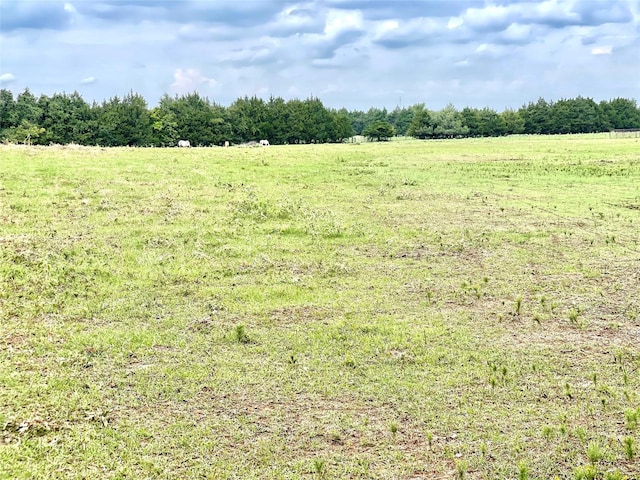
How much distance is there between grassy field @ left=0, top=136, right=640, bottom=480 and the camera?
214 inches

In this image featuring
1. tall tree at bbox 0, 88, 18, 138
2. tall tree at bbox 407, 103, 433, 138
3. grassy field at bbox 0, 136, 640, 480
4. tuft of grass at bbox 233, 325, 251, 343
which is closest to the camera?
grassy field at bbox 0, 136, 640, 480

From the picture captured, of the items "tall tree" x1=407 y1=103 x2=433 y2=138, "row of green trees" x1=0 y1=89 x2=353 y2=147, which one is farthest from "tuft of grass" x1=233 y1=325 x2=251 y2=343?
"tall tree" x1=407 y1=103 x2=433 y2=138

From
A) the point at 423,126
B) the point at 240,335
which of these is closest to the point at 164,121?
the point at 423,126

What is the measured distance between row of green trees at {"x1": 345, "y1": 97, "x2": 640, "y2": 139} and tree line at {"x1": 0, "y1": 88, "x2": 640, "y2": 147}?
0.22 metres

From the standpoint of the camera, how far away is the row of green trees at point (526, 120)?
119 metres

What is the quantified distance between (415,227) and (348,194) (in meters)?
7.47

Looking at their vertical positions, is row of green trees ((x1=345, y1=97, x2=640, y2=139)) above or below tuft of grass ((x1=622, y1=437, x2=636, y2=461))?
above

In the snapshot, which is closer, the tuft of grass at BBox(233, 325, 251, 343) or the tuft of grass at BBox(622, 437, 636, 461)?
the tuft of grass at BBox(622, 437, 636, 461)

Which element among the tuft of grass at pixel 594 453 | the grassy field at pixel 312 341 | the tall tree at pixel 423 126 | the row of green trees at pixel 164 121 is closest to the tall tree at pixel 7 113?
the row of green trees at pixel 164 121

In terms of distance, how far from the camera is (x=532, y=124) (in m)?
133

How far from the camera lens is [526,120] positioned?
132750 mm

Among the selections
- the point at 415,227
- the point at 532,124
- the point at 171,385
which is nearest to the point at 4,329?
the point at 171,385

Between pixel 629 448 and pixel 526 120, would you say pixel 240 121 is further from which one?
pixel 629 448

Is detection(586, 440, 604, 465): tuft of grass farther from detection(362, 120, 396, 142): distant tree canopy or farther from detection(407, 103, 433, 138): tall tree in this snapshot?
detection(407, 103, 433, 138): tall tree
